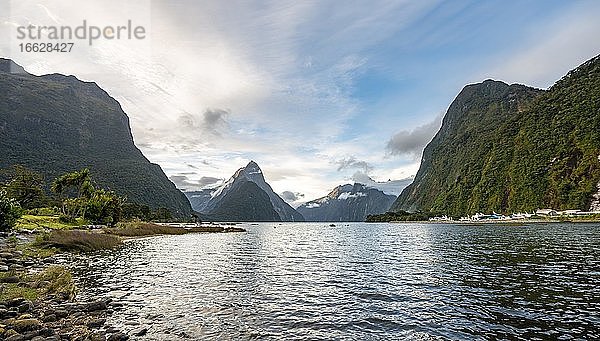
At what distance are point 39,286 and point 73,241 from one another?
1183 inches

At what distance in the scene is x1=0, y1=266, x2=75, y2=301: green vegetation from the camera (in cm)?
2392

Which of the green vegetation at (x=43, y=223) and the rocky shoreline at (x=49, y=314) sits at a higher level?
the green vegetation at (x=43, y=223)

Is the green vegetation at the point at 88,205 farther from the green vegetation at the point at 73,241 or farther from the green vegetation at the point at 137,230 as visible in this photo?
the green vegetation at the point at 73,241

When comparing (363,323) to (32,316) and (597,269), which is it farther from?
(597,269)

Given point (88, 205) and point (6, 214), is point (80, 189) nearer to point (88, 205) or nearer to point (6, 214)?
point (88, 205)

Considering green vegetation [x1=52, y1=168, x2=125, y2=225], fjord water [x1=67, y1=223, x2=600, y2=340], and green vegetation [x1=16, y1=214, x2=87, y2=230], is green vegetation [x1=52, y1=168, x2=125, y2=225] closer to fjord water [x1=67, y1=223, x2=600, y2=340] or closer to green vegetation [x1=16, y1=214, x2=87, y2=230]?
green vegetation [x1=16, y1=214, x2=87, y2=230]

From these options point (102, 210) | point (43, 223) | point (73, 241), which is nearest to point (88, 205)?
point (102, 210)

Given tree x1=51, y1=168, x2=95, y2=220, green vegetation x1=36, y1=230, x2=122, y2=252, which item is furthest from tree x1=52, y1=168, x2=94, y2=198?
green vegetation x1=36, y1=230, x2=122, y2=252

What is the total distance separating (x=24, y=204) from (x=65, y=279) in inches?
4181

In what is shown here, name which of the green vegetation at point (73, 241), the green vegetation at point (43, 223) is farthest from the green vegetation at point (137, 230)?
the green vegetation at point (73, 241)

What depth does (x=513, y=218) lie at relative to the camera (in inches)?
7490

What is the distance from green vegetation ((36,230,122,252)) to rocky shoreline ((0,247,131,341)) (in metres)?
23.0

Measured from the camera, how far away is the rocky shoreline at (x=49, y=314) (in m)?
16.7

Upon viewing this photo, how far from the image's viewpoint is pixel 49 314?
19.8 metres
